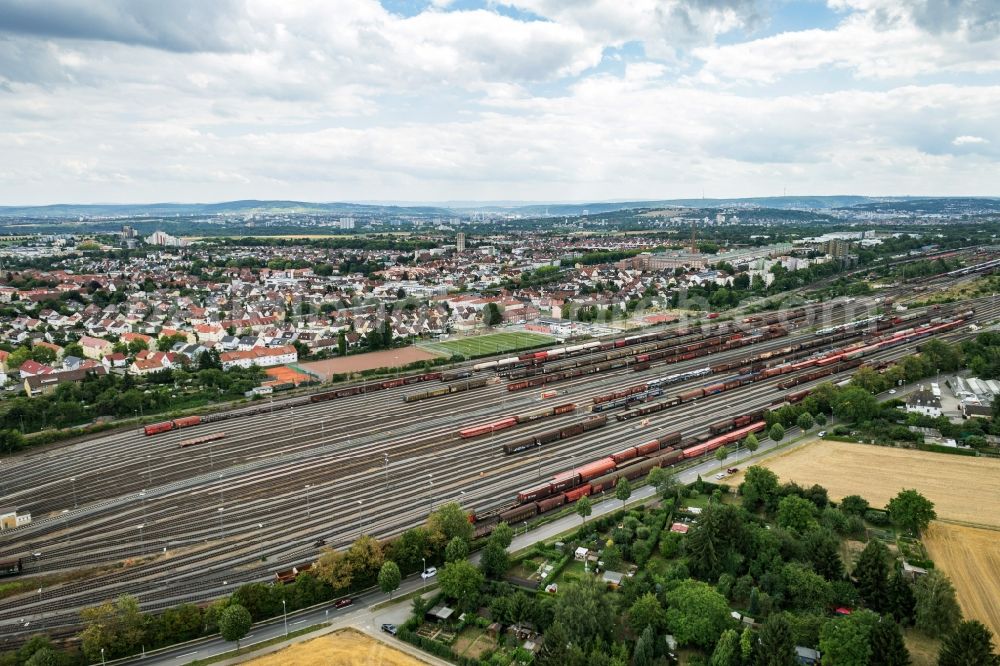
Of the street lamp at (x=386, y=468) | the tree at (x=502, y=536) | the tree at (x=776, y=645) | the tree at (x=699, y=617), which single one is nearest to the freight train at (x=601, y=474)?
the tree at (x=502, y=536)

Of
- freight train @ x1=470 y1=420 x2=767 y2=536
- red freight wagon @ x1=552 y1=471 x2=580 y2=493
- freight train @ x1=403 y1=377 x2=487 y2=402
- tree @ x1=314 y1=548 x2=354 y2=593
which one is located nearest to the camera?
tree @ x1=314 y1=548 x2=354 y2=593

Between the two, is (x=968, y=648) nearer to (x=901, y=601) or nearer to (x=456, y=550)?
(x=901, y=601)

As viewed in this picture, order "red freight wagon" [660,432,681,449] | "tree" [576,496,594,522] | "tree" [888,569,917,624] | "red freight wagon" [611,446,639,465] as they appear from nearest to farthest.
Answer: "tree" [888,569,917,624] → "tree" [576,496,594,522] → "red freight wagon" [611,446,639,465] → "red freight wagon" [660,432,681,449]

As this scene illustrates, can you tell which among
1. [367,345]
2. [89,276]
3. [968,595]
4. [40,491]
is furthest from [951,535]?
[89,276]

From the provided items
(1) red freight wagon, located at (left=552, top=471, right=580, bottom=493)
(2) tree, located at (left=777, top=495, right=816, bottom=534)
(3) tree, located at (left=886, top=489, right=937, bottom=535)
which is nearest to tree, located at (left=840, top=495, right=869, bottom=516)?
(3) tree, located at (left=886, top=489, right=937, bottom=535)

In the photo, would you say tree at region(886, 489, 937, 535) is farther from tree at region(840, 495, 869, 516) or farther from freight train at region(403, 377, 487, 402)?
freight train at region(403, 377, 487, 402)

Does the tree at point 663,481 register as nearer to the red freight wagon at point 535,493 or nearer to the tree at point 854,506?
the red freight wagon at point 535,493

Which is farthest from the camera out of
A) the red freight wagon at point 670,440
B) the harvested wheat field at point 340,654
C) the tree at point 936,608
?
the red freight wagon at point 670,440

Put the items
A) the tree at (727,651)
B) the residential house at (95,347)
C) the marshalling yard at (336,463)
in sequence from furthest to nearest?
the residential house at (95,347), the marshalling yard at (336,463), the tree at (727,651)
